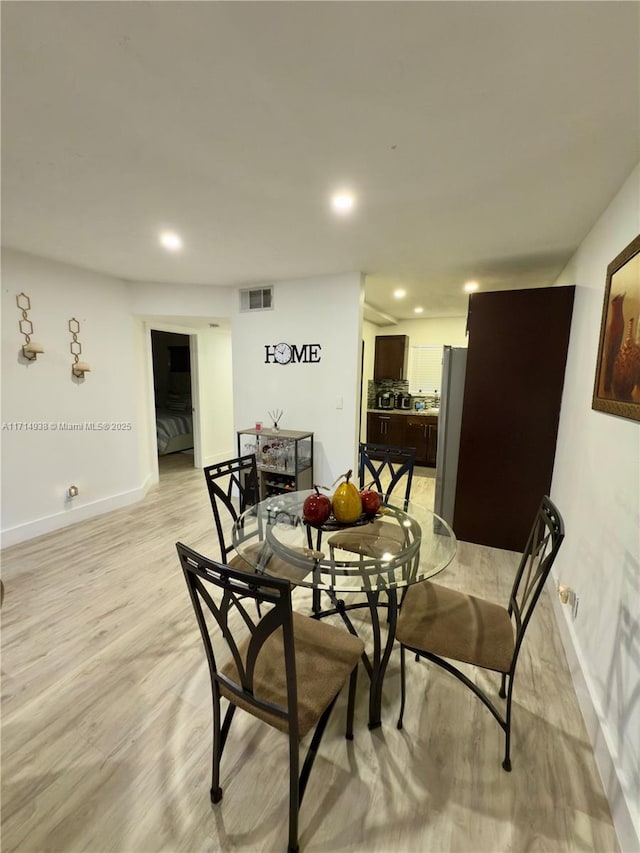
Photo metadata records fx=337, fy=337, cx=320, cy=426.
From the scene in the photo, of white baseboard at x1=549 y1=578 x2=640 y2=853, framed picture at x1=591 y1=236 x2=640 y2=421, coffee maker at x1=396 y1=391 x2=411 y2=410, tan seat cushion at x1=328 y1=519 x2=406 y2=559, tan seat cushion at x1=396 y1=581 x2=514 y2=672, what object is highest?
framed picture at x1=591 y1=236 x2=640 y2=421

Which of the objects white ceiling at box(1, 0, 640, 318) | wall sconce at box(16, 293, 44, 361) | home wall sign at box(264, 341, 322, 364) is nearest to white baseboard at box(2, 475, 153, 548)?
wall sconce at box(16, 293, 44, 361)

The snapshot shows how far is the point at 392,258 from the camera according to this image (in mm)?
2977

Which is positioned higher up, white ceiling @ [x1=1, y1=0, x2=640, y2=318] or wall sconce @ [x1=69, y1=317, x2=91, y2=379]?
white ceiling @ [x1=1, y1=0, x2=640, y2=318]

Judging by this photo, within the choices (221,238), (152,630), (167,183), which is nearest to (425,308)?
(221,238)

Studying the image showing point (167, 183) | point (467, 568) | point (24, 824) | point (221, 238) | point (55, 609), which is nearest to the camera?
point (24, 824)

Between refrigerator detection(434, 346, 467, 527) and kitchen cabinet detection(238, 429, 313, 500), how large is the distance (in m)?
1.41

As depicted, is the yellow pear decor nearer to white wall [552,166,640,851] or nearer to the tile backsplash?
white wall [552,166,640,851]

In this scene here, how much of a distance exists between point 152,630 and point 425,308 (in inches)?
199

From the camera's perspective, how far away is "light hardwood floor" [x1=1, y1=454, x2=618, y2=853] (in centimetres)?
118

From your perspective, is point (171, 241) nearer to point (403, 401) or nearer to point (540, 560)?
point (540, 560)

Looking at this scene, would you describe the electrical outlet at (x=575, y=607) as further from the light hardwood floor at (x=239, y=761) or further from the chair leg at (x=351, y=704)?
the chair leg at (x=351, y=704)

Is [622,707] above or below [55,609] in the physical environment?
above

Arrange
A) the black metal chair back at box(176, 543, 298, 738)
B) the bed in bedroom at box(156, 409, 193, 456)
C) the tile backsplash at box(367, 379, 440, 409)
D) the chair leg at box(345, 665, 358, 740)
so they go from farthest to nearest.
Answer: the tile backsplash at box(367, 379, 440, 409)
the bed in bedroom at box(156, 409, 193, 456)
the chair leg at box(345, 665, 358, 740)
the black metal chair back at box(176, 543, 298, 738)

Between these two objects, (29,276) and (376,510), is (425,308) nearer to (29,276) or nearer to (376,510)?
(376,510)
